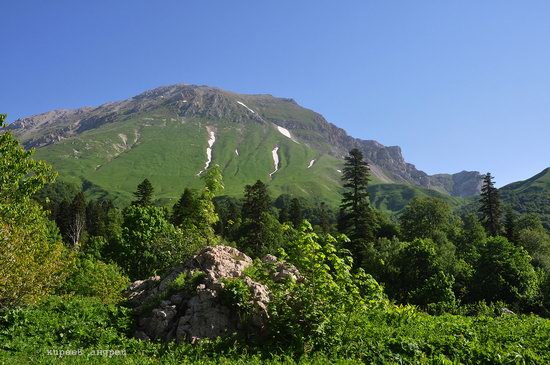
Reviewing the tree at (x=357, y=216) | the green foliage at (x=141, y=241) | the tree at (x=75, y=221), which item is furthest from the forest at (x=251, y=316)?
the tree at (x=75, y=221)

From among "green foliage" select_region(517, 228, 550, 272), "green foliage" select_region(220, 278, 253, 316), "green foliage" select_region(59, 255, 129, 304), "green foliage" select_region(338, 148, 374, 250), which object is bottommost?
"green foliage" select_region(517, 228, 550, 272)

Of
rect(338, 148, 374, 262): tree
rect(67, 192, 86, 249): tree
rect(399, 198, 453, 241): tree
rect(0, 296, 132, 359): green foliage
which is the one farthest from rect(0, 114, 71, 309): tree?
rect(67, 192, 86, 249): tree

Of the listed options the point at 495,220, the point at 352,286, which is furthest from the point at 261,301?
the point at 495,220

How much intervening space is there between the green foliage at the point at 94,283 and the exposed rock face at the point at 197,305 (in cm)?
681

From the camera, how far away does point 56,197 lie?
148 meters

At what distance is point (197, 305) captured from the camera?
50.5 ft

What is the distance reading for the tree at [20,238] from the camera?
15.3 metres

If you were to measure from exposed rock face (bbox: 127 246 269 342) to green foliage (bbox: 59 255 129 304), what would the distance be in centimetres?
681

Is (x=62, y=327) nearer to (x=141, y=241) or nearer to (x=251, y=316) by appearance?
(x=251, y=316)

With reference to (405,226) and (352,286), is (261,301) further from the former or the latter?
(405,226)

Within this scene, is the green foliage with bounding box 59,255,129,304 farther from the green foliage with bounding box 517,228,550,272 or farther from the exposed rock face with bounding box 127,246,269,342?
the green foliage with bounding box 517,228,550,272

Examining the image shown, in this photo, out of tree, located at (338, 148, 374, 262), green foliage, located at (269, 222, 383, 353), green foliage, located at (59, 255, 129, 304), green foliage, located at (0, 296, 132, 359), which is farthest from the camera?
tree, located at (338, 148, 374, 262)

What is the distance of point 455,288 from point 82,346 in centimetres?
3611

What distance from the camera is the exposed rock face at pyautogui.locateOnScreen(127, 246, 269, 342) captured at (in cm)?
1459
